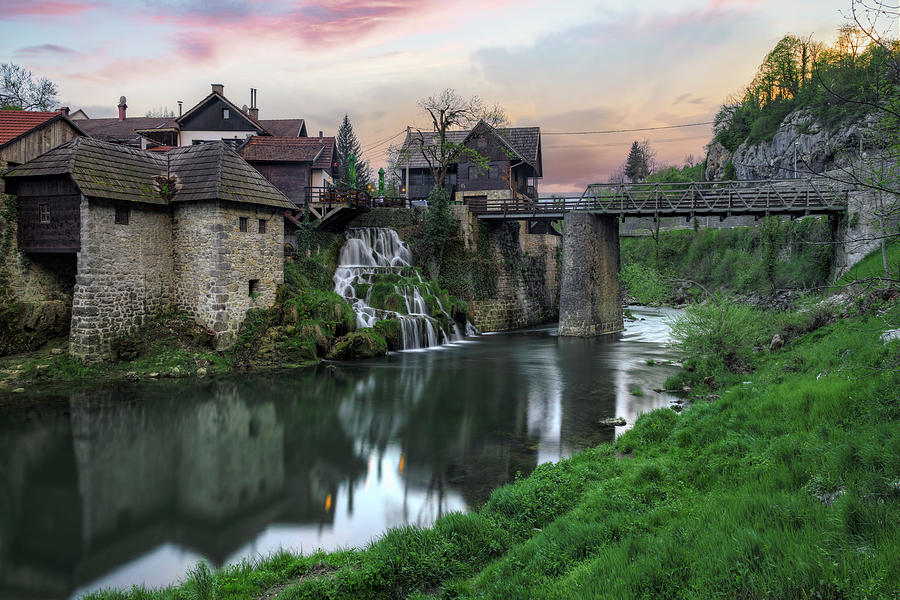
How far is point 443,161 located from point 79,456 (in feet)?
91.4

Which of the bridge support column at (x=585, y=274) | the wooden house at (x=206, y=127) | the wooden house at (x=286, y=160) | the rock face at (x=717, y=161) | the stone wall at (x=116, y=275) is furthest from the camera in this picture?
the rock face at (x=717, y=161)

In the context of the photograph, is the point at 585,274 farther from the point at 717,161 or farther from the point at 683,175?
the point at 683,175

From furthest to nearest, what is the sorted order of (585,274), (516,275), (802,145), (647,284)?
(802,145) → (516,275) → (585,274) → (647,284)

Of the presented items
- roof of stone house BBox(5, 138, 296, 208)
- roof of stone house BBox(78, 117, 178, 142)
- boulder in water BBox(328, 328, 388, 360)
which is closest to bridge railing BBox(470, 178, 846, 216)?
boulder in water BBox(328, 328, 388, 360)

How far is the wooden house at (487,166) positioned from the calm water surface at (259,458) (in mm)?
23378

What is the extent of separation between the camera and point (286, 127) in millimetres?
43750

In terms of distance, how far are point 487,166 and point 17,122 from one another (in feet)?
86.5

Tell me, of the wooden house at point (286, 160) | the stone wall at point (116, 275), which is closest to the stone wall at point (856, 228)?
the stone wall at point (116, 275)

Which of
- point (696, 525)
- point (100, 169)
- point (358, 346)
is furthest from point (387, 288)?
point (696, 525)

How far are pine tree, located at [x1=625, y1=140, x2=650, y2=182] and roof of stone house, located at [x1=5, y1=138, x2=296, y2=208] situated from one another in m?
76.5

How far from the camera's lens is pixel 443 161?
34906 mm

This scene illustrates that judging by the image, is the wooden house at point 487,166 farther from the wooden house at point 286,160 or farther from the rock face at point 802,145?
the rock face at point 802,145

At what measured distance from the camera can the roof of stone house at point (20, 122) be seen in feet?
58.7

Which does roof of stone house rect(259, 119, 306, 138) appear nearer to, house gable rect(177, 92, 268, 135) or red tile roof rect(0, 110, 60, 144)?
house gable rect(177, 92, 268, 135)
